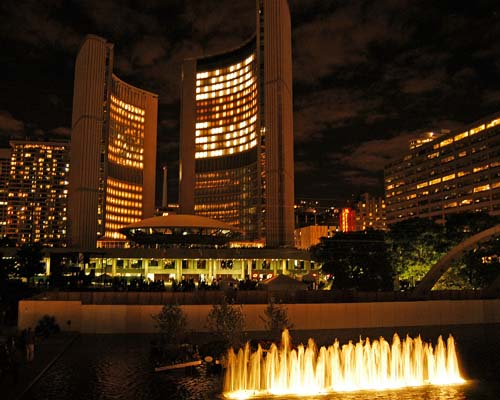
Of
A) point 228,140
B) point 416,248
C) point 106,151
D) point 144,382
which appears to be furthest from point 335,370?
point 228,140

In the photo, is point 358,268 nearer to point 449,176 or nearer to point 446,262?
point 446,262

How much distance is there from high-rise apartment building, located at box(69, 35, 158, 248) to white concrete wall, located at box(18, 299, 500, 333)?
3425 inches

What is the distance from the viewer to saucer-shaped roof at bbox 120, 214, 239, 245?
9369cm

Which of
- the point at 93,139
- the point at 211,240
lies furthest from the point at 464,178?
the point at 93,139

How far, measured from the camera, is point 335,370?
21.1 meters

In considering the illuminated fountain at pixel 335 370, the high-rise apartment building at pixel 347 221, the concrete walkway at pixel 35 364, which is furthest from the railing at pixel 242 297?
the high-rise apartment building at pixel 347 221

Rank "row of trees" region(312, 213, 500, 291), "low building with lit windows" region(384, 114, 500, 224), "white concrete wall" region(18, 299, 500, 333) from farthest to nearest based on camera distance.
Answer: "low building with lit windows" region(384, 114, 500, 224)
"row of trees" region(312, 213, 500, 291)
"white concrete wall" region(18, 299, 500, 333)

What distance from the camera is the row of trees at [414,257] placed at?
4903 centimetres

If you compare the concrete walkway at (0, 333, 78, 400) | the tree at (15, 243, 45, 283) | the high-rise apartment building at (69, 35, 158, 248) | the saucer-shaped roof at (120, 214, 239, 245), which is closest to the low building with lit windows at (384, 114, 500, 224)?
the saucer-shaped roof at (120, 214, 239, 245)

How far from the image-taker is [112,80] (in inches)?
5610

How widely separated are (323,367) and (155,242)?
76.2 metres

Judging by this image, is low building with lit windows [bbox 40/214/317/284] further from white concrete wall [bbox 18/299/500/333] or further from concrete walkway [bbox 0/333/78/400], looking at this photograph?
concrete walkway [bbox 0/333/78/400]

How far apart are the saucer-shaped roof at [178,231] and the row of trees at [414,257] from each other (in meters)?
36.5

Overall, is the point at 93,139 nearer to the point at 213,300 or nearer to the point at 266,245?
the point at 266,245
